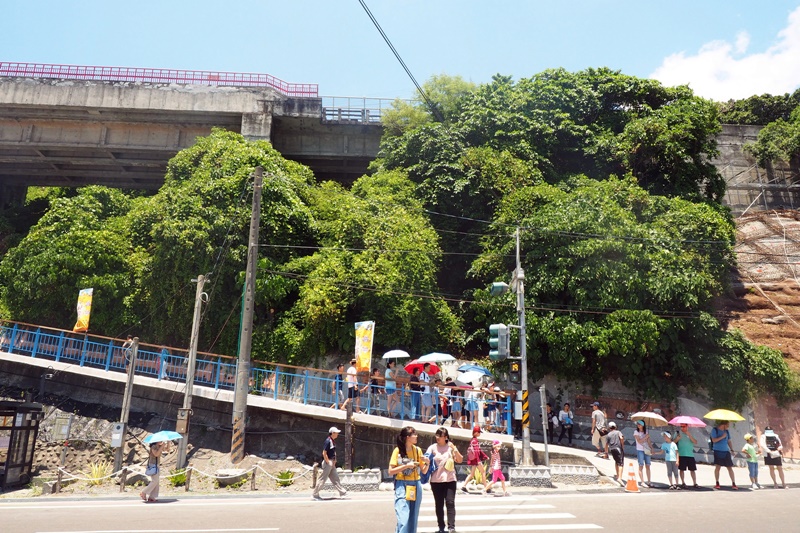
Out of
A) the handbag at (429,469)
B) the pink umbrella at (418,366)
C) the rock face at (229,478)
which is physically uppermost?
the pink umbrella at (418,366)

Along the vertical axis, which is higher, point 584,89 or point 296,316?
point 584,89

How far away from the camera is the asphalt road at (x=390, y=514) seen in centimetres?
780

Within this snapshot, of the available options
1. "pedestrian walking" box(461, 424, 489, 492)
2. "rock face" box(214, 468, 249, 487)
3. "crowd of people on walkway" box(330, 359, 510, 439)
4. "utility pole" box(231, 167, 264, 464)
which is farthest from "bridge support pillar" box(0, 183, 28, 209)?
"pedestrian walking" box(461, 424, 489, 492)

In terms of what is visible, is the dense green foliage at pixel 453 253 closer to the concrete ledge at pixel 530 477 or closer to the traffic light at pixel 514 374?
the traffic light at pixel 514 374

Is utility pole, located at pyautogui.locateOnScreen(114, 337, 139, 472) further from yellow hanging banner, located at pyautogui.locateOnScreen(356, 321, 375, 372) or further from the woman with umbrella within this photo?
yellow hanging banner, located at pyautogui.locateOnScreen(356, 321, 375, 372)

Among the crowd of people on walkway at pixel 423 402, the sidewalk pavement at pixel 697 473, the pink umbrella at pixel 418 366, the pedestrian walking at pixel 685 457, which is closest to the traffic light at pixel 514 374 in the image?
the crowd of people on walkway at pixel 423 402

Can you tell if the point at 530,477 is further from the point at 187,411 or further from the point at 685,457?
the point at 187,411

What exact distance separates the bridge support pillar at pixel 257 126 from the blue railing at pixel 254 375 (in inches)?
529

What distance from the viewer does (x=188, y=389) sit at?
641 inches

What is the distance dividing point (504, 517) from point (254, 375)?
11066mm

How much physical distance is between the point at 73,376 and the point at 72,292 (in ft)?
10.9

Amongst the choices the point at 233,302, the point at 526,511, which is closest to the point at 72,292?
the point at 233,302

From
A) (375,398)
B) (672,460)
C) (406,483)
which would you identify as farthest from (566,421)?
(406,483)

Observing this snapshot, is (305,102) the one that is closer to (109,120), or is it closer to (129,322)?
(109,120)
